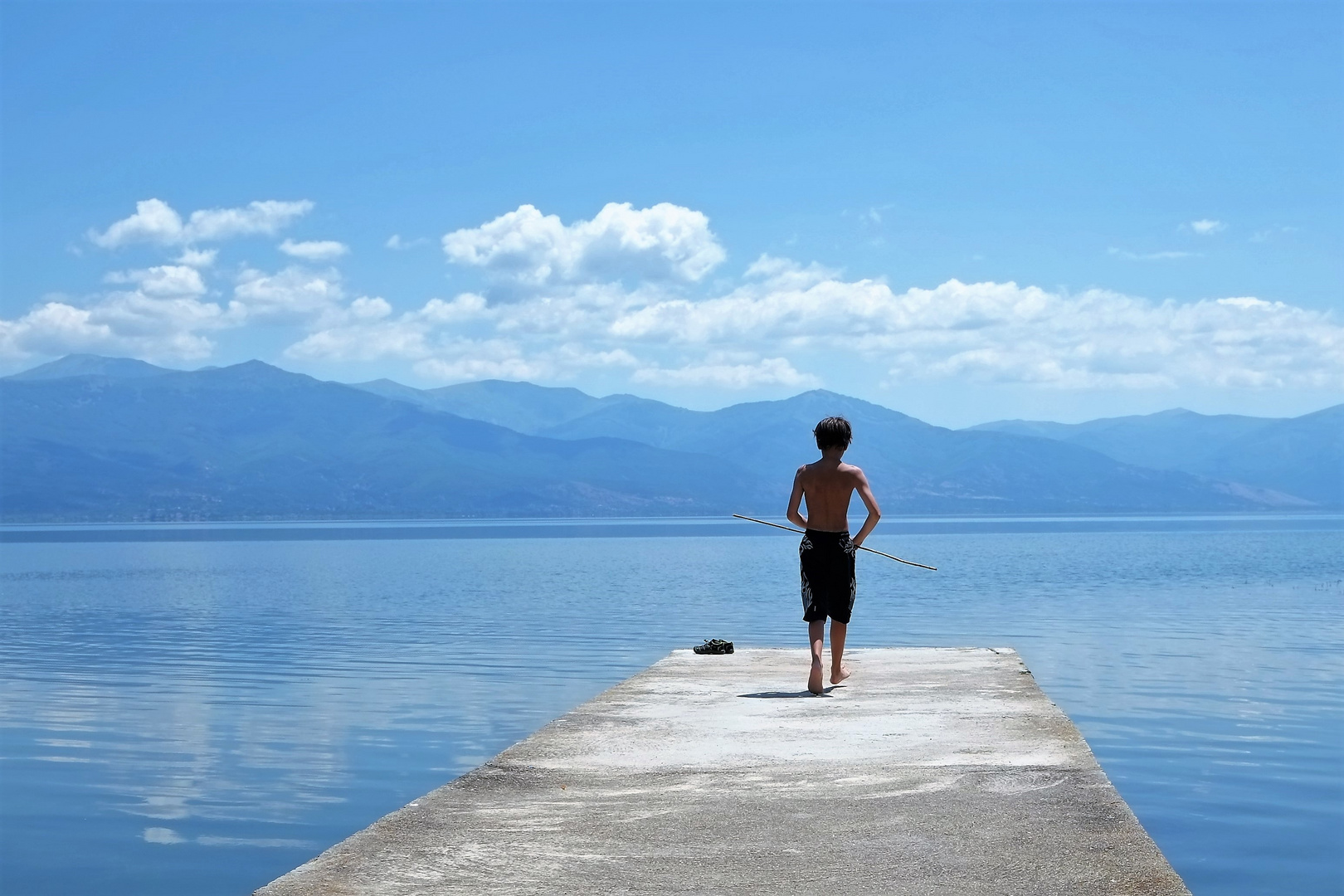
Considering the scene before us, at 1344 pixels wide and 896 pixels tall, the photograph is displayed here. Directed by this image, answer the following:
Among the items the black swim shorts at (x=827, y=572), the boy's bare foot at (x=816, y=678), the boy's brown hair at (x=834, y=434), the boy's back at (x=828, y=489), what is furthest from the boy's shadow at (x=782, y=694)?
the boy's brown hair at (x=834, y=434)

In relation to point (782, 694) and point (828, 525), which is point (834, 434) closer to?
point (828, 525)

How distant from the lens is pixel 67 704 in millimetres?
22891

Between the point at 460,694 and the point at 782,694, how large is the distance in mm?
11913

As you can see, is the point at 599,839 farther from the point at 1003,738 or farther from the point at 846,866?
the point at 1003,738

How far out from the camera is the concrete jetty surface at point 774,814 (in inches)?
251

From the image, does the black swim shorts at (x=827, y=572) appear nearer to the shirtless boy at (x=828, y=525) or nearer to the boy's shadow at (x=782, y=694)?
the shirtless boy at (x=828, y=525)

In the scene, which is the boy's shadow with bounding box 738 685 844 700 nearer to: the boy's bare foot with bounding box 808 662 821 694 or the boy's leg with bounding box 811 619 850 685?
the boy's bare foot with bounding box 808 662 821 694

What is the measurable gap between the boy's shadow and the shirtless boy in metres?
0.61

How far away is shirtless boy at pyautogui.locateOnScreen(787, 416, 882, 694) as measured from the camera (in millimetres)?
12016

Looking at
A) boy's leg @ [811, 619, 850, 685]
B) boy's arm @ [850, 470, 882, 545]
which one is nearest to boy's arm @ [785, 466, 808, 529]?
boy's arm @ [850, 470, 882, 545]

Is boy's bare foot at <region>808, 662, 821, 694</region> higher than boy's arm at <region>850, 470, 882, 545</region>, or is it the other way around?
boy's arm at <region>850, 470, 882, 545</region>

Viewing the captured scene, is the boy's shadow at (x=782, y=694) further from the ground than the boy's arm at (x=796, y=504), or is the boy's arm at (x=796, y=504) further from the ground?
the boy's arm at (x=796, y=504)

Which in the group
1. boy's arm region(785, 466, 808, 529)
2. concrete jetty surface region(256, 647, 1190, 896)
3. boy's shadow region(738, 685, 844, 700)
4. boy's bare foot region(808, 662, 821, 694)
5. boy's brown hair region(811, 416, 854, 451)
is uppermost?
boy's brown hair region(811, 416, 854, 451)

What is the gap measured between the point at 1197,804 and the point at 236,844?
8935 millimetres
